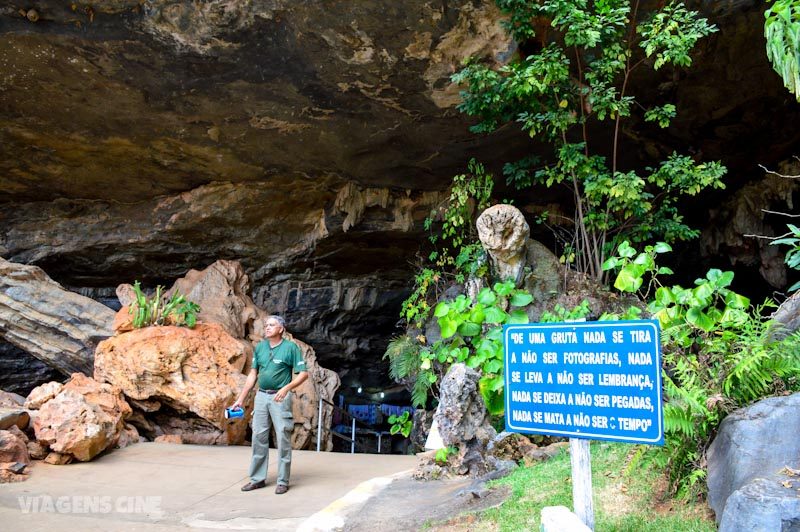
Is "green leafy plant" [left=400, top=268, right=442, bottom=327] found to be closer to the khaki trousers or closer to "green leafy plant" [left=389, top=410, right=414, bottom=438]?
"green leafy plant" [left=389, top=410, right=414, bottom=438]

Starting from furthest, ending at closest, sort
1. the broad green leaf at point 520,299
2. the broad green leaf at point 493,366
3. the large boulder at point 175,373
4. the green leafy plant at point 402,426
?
the green leafy plant at point 402,426 < the large boulder at point 175,373 < the broad green leaf at point 520,299 < the broad green leaf at point 493,366

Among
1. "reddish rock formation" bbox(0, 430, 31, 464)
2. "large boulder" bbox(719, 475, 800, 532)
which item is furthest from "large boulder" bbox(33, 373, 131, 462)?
"large boulder" bbox(719, 475, 800, 532)

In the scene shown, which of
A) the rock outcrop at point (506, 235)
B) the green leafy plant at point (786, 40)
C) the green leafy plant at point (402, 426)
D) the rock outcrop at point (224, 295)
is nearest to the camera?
the green leafy plant at point (786, 40)

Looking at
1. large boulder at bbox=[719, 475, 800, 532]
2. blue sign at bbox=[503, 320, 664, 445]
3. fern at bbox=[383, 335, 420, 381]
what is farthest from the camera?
fern at bbox=[383, 335, 420, 381]

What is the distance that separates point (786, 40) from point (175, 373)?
7.25 metres

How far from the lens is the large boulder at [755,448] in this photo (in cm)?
246

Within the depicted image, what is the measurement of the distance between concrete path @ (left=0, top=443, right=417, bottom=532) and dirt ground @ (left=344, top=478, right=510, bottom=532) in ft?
0.44

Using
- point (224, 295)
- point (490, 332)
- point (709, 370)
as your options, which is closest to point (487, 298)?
point (490, 332)

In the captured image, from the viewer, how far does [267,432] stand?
483cm

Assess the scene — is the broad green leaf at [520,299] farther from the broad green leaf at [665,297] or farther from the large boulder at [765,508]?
the large boulder at [765,508]

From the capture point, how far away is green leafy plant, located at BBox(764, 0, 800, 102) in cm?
271

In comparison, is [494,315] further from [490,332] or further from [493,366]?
[493,366]

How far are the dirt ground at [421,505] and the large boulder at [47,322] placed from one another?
20.5ft

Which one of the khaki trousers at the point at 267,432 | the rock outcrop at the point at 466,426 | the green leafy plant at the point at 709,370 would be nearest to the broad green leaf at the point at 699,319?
the green leafy plant at the point at 709,370
